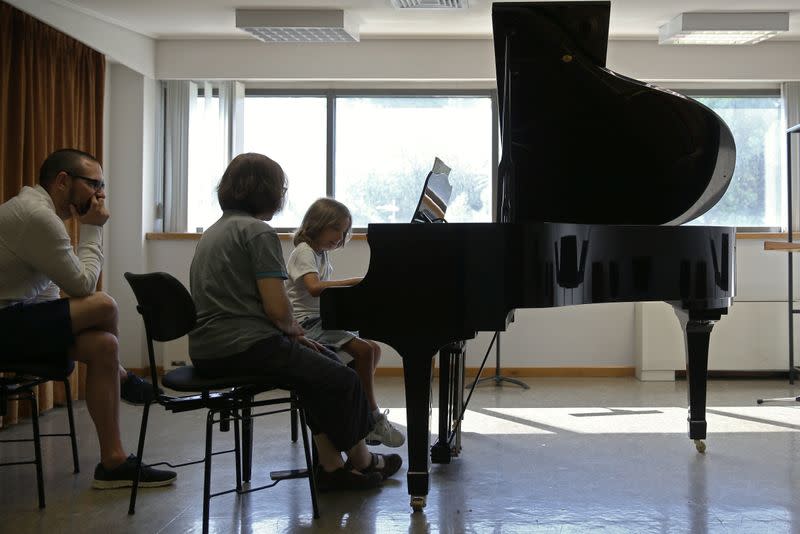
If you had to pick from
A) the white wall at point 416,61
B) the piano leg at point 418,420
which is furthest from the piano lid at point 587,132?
the white wall at point 416,61

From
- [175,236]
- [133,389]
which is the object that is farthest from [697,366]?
[175,236]

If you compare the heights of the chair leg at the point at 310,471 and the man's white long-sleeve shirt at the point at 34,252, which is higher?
the man's white long-sleeve shirt at the point at 34,252

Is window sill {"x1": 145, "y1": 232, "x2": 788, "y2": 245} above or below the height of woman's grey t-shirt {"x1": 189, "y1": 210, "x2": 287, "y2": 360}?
above

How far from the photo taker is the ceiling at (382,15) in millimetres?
5078

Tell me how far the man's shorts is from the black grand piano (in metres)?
0.99

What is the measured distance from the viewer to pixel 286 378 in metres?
2.73

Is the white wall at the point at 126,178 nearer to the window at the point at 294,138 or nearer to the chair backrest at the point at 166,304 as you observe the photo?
→ the window at the point at 294,138

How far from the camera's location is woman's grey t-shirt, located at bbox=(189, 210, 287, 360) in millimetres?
2682

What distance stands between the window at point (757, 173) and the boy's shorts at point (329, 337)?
3.59 m

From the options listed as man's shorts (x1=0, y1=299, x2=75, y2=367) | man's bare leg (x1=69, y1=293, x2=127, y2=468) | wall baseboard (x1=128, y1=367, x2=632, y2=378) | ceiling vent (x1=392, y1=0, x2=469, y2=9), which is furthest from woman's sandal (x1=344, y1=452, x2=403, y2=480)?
wall baseboard (x1=128, y1=367, x2=632, y2=378)

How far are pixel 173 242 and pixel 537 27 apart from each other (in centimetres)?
365

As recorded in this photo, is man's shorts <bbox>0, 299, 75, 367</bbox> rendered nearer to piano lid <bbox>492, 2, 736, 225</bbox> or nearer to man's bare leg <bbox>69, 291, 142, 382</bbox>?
man's bare leg <bbox>69, 291, 142, 382</bbox>

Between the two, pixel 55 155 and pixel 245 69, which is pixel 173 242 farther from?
pixel 55 155

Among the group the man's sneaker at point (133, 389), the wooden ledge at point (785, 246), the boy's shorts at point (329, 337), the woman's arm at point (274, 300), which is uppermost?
the wooden ledge at point (785, 246)
